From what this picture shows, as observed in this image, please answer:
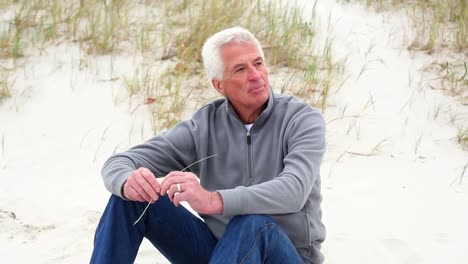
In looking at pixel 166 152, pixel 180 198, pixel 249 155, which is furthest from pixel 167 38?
pixel 180 198

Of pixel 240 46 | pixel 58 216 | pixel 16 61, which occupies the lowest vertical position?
pixel 58 216

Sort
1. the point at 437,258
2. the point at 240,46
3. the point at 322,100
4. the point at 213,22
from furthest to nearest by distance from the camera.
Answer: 1. the point at 213,22
2. the point at 322,100
3. the point at 437,258
4. the point at 240,46

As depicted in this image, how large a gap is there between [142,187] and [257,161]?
48 cm

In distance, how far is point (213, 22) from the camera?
19.6 ft

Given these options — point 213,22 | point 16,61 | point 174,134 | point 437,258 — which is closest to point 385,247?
point 437,258

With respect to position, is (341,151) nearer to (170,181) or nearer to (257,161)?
(257,161)

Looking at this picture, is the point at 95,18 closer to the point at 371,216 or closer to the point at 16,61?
the point at 16,61

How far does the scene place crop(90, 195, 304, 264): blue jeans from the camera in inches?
104

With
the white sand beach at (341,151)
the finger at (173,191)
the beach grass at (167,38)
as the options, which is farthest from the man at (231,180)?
the beach grass at (167,38)

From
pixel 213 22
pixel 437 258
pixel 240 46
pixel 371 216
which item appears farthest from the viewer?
pixel 213 22

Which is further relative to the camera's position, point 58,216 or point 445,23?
point 445,23

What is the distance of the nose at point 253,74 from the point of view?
2.98 metres

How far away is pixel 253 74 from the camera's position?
298cm

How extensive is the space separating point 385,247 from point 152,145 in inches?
55.7
